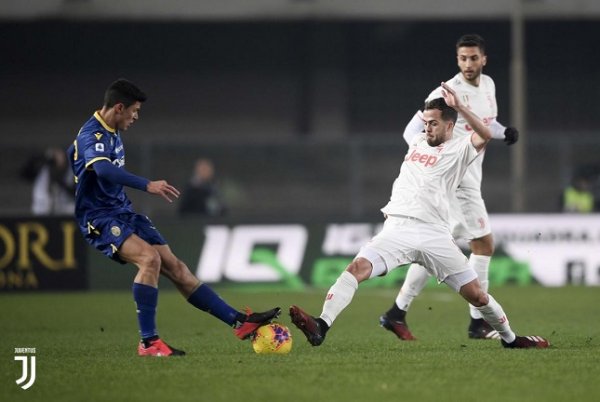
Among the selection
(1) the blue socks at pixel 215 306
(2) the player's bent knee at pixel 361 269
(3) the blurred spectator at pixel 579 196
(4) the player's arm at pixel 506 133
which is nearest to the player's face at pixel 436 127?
(4) the player's arm at pixel 506 133

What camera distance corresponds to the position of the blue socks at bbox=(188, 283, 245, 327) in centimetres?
1009

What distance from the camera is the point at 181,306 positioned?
55.8 ft

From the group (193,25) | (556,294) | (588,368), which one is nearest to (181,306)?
(556,294)

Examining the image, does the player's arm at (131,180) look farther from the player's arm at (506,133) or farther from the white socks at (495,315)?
the player's arm at (506,133)

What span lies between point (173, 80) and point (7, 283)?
12.8 m

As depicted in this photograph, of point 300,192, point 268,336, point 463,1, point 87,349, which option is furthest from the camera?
point 463,1

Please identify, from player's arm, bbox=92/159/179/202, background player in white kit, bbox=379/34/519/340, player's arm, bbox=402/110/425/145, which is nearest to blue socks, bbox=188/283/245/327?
player's arm, bbox=92/159/179/202

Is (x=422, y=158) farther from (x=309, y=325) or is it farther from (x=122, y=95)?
(x=122, y=95)

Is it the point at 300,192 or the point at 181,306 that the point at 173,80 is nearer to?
the point at 300,192

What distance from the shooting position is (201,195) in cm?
2214

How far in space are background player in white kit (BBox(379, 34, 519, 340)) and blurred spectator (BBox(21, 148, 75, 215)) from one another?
35.5 feet

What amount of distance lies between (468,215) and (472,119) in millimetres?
2061

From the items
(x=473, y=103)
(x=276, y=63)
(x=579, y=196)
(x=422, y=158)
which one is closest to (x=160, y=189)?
(x=422, y=158)

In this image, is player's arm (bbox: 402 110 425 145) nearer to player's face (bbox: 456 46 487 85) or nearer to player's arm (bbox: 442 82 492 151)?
player's face (bbox: 456 46 487 85)
